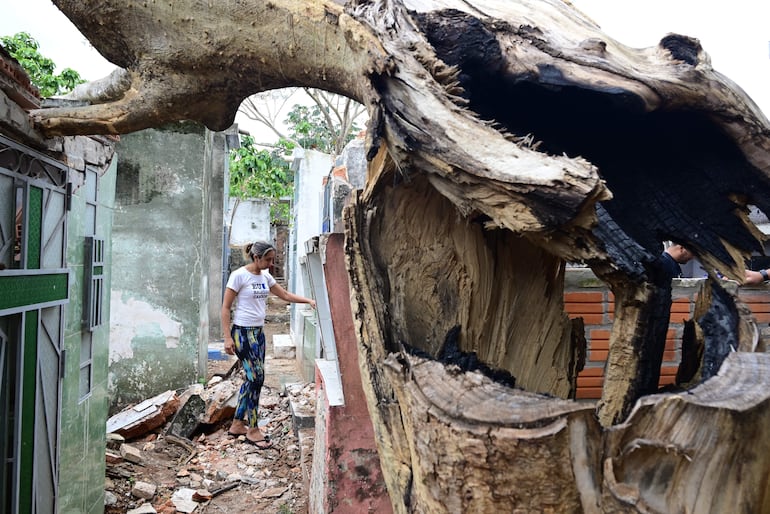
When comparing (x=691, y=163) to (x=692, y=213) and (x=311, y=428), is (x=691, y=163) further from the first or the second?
(x=311, y=428)

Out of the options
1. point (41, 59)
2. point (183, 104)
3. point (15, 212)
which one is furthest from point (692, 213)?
point (41, 59)

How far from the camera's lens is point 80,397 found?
11.0 ft

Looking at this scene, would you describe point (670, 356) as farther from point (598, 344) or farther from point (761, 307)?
point (761, 307)

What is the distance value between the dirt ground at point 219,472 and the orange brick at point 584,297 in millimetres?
2442

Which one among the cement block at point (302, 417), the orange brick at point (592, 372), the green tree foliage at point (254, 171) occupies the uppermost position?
the green tree foliage at point (254, 171)

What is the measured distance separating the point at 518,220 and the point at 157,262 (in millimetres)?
6278

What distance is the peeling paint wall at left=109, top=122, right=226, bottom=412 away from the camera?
664 centimetres

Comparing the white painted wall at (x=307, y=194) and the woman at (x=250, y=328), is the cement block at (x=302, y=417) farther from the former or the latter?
the white painted wall at (x=307, y=194)

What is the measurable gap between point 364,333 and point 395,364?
0.95 feet

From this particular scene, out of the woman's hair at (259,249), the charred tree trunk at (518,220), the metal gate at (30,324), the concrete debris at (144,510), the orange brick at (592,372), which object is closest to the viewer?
the charred tree trunk at (518,220)

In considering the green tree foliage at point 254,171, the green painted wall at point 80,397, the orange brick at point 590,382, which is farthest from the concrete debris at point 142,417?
the green tree foliage at point 254,171

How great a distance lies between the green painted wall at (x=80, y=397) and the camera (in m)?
3.12

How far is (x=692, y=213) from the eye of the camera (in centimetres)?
164

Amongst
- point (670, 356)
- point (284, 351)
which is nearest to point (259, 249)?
point (670, 356)
